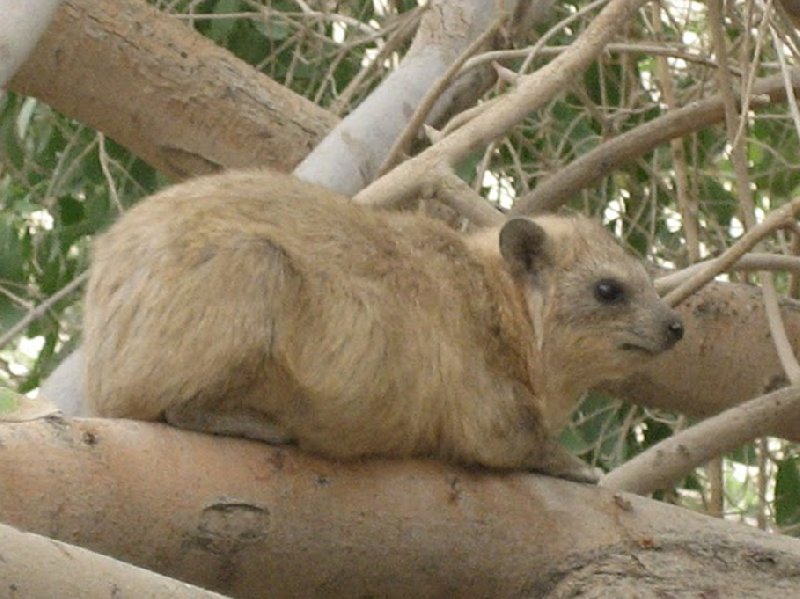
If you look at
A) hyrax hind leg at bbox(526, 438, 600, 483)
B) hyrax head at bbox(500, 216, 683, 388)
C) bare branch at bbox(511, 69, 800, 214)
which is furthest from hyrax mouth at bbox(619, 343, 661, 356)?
bare branch at bbox(511, 69, 800, 214)

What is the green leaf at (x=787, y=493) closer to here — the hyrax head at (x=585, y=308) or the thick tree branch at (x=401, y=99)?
the hyrax head at (x=585, y=308)

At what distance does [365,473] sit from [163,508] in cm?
48

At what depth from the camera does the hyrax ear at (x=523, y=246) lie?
12.1 ft

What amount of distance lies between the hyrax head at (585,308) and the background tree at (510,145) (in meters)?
0.22

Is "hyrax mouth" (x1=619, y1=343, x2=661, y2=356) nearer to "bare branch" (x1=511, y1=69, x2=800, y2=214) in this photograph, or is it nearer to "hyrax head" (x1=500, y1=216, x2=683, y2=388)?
"hyrax head" (x1=500, y1=216, x2=683, y2=388)

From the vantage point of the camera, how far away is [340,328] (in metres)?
3.15

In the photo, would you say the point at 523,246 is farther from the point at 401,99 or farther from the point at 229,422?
the point at 401,99

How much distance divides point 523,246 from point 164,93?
163 centimetres

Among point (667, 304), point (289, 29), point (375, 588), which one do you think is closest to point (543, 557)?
point (375, 588)

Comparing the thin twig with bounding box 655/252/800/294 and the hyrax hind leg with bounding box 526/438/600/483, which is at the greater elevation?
the thin twig with bounding box 655/252/800/294

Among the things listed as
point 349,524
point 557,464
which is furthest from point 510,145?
point 349,524

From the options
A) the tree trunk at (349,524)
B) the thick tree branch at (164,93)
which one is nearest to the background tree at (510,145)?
the thick tree branch at (164,93)

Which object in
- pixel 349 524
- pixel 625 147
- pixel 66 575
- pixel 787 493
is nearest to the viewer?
pixel 66 575

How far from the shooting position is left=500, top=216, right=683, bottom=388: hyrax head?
3691 millimetres
